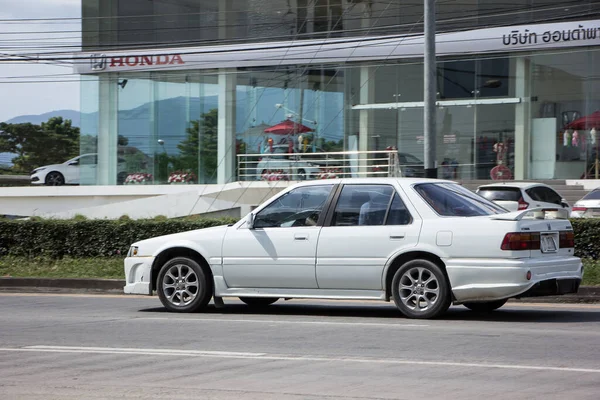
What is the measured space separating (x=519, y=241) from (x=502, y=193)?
11.9 meters

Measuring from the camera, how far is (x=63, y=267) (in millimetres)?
18484

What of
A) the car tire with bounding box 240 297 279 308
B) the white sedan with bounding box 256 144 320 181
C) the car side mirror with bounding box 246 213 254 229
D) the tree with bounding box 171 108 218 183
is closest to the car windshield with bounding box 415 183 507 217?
the car side mirror with bounding box 246 213 254 229

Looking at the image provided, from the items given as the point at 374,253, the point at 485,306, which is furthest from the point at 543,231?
the point at 374,253

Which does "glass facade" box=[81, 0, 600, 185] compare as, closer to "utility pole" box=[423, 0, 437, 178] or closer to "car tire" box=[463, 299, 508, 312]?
"utility pole" box=[423, 0, 437, 178]

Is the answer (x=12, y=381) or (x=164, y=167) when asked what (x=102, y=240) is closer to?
(x=12, y=381)

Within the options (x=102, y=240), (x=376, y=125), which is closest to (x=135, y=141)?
(x=376, y=125)

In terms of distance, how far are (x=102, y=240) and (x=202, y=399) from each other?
13.0 meters

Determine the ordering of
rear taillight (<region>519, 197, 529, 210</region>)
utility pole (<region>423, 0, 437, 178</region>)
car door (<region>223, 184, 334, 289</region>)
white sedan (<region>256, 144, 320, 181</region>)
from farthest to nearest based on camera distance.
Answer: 1. white sedan (<region>256, 144, 320, 181</region>)
2. rear taillight (<region>519, 197, 529, 210</region>)
3. utility pole (<region>423, 0, 437, 178</region>)
4. car door (<region>223, 184, 334, 289</region>)

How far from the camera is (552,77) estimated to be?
32281 mm

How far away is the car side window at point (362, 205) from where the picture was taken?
11.2 m

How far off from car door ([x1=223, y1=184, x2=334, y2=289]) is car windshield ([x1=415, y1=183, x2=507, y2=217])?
120 centimetres

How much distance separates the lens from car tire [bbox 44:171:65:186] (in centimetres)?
3866

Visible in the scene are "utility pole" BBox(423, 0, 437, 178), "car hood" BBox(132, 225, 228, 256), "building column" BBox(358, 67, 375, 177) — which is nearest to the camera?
"car hood" BBox(132, 225, 228, 256)

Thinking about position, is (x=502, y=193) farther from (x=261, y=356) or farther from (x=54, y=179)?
(x=54, y=179)
